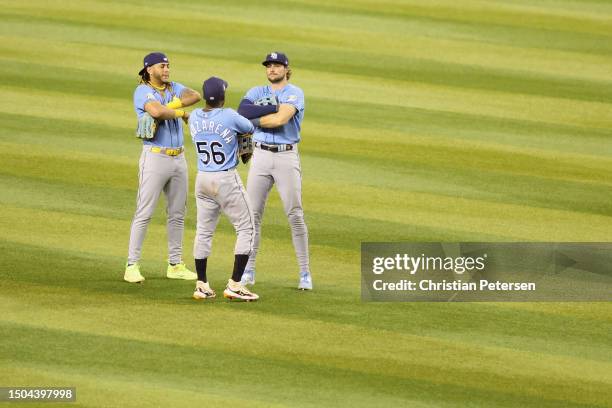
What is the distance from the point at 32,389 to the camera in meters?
8.19

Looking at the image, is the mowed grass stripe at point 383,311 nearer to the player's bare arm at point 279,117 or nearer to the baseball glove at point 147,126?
the baseball glove at point 147,126

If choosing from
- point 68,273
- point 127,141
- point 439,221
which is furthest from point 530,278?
point 127,141

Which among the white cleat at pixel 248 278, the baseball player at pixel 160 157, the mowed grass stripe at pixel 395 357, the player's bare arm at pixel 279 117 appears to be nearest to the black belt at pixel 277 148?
the player's bare arm at pixel 279 117

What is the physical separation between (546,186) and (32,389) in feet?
24.9

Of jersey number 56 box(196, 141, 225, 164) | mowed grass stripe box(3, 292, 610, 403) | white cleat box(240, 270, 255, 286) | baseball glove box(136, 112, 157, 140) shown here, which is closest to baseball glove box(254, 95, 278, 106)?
jersey number 56 box(196, 141, 225, 164)

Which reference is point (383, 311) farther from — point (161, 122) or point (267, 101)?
point (161, 122)

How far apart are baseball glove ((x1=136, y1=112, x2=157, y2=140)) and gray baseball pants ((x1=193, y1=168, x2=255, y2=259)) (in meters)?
0.70

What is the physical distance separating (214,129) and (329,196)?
368 cm

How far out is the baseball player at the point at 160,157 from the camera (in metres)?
10.7

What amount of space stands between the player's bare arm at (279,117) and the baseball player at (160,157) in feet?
2.29

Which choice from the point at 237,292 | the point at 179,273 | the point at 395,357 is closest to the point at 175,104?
the point at 179,273

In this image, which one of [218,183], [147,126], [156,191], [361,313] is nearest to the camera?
[361,313]

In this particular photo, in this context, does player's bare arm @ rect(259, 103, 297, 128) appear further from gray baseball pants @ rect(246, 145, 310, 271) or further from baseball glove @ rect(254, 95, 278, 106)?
gray baseball pants @ rect(246, 145, 310, 271)

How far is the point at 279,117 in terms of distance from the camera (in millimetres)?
10484
